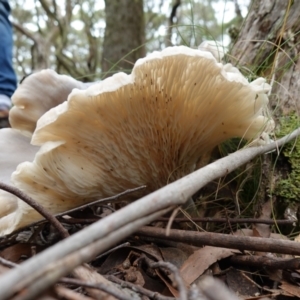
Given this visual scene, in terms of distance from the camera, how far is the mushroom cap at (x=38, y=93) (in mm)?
1743

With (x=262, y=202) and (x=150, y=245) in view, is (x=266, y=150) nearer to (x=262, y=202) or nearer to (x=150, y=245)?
(x=262, y=202)

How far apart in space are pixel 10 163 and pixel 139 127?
669 millimetres

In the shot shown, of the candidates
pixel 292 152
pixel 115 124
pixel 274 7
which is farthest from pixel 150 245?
pixel 274 7

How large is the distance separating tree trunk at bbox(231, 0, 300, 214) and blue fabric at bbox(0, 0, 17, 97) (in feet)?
6.62

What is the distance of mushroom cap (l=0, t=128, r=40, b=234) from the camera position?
144 centimetres

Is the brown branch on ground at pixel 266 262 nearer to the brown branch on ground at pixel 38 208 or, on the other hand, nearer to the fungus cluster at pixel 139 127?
the fungus cluster at pixel 139 127

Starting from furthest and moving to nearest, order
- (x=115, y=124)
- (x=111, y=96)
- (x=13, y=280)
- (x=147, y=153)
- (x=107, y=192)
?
(x=107, y=192)
(x=147, y=153)
(x=115, y=124)
(x=111, y=96)
(x=13, y=280)

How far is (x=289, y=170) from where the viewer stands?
165 cm

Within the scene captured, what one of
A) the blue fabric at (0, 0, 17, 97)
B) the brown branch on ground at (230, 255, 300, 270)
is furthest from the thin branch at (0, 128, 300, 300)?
the blue fabric at (0, 0, 17, 97)

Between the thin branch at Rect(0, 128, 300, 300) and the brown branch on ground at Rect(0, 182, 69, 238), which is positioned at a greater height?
the thin branch at Rect(0, 128, 300, 300)

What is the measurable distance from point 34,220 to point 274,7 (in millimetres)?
1643

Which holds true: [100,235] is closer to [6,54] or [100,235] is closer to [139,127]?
[139,127]

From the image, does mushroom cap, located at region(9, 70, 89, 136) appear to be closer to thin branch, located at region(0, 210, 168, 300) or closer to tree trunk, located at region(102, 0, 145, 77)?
thin branch, located at region(0, 210, 168, 300)

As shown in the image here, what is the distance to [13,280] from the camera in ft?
1.69
